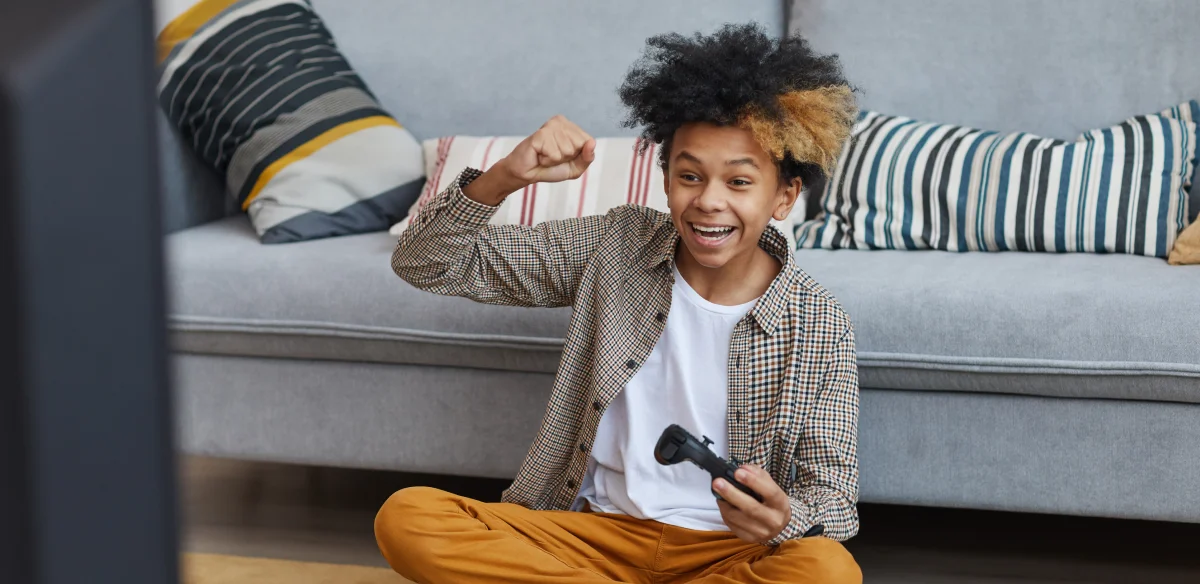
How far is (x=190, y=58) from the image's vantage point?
2010 millimetres

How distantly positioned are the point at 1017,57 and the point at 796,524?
1.10 m

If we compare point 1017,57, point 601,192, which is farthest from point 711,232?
point 1017,57

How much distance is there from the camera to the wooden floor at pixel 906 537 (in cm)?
164

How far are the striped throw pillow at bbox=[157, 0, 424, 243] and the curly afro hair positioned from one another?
2.68 ft

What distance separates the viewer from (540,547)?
1.33m

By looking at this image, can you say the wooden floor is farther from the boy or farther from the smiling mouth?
the smiling mouth

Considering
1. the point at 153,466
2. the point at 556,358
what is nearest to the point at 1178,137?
the point at 556,358

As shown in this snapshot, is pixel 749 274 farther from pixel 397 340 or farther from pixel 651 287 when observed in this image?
pixel 397 340

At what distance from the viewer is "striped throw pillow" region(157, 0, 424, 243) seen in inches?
78.3

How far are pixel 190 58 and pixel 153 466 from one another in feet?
6.68

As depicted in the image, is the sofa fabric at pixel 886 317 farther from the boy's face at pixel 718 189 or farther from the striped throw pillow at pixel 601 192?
the boy's face at pixel 718 189

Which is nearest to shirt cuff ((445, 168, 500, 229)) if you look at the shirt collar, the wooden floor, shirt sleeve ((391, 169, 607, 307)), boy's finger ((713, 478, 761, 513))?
shirt sleeve ((391, 169, 607, 307))

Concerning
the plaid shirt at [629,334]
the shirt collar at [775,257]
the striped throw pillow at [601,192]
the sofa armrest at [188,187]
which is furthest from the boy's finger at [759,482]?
the sofa armrest at [188,187]

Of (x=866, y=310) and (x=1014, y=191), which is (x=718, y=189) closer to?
(x=866, y=310)
